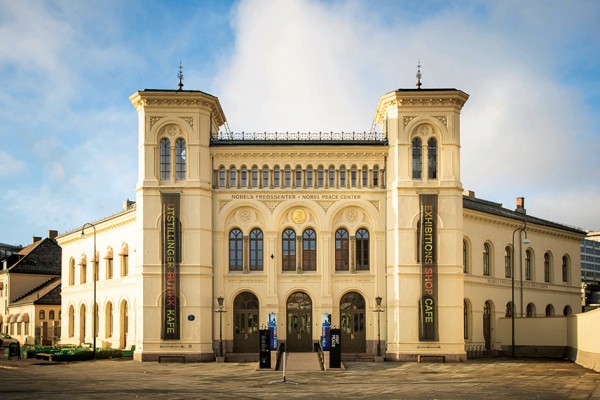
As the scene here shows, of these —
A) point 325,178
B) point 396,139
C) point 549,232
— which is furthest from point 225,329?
point 549,232

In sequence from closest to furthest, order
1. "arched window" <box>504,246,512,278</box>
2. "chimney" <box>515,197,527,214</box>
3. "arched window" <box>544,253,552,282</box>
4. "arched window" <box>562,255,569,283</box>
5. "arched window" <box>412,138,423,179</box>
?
"arched window" <box>412,138,423,179</box>
"arched window" <box>504,246,512,278</box>
"arched window" <box>544,253,552,282</box>
"arched window" <box>562,255,569,283</box>
"chimney" <box>515,197,527,214</box>

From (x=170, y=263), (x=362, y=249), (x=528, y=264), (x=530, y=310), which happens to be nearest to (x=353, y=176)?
(x=362, y=249)

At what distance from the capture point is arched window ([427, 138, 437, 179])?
49344 mm

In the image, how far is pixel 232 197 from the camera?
50.1 meters

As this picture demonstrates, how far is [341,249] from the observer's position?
5056 cm

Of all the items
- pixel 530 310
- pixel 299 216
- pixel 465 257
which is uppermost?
pixel 299 216

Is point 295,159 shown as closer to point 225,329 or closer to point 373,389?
point 225,329

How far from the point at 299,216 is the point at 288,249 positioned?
87.1 inches

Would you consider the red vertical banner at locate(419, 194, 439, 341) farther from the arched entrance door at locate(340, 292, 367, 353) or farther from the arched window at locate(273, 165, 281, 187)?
the arched window at locate(273, 165, 281, 187)

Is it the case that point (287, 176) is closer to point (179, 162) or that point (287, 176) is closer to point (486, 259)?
point (179, 162)

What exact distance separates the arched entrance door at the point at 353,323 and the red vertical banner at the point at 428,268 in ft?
12.7

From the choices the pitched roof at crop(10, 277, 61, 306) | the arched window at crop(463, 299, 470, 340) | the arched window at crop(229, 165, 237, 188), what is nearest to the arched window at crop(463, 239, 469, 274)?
the arched window at crop(463, 299, 470, 340)

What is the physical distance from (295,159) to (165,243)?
961 cm

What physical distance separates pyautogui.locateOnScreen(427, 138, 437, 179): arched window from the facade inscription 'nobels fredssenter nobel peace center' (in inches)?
2.4
